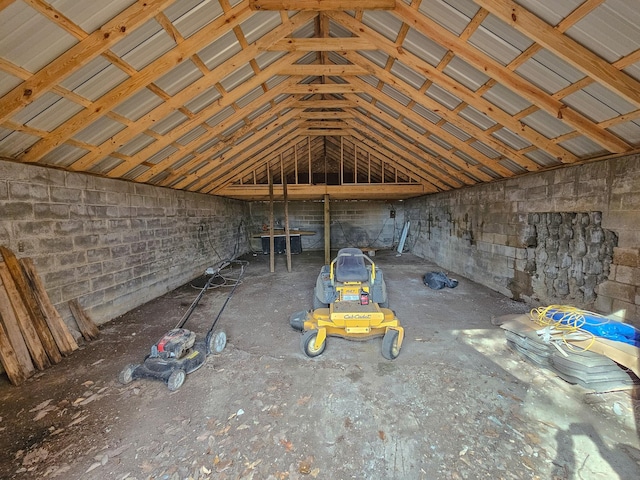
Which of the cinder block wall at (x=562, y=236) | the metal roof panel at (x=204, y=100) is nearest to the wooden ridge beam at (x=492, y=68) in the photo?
the cinder block wall at (x=562, y=236)

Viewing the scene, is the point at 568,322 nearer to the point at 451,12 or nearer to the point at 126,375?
the point at 451,12

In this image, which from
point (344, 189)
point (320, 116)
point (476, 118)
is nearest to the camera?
point (476, 118)

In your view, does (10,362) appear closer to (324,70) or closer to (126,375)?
(126,375)

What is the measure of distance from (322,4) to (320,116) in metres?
2.88

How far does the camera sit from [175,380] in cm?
238

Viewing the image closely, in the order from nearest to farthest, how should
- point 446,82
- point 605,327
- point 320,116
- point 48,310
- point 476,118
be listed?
point 605,327 < point 48,310 < point 446,82 < point 476,118 < point 320,116

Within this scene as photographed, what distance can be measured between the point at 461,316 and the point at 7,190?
5731mm

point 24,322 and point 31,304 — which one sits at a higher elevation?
point 31,304

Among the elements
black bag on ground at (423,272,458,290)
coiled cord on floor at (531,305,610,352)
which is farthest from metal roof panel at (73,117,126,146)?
black bag on ground at (423,272,458,290)

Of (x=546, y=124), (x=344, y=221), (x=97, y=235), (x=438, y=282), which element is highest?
(x=546, y=124)

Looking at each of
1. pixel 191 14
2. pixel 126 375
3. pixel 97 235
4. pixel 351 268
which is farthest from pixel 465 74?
pixel 97 235

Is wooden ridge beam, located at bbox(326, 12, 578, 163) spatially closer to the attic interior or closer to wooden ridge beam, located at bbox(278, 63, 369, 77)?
the attic interior

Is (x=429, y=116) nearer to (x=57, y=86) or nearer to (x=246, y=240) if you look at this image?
(x=57, y=86)

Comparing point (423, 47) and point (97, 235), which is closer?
point (423, 47)
